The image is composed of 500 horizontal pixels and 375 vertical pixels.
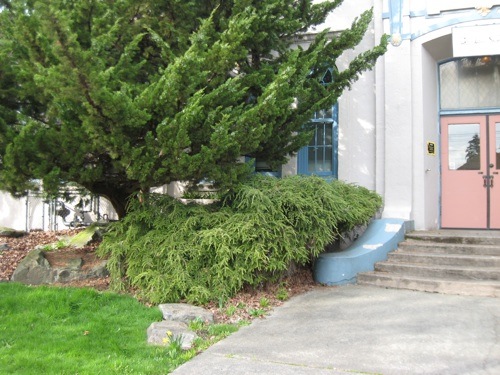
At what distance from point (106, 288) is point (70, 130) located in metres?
2.26

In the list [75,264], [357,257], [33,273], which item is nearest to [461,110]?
[357,257]

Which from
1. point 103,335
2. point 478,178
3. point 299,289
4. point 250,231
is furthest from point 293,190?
point 478,178

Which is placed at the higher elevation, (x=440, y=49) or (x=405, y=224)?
(x=440, y=49)

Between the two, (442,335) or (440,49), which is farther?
(440,49)

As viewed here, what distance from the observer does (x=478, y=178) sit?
365 inches

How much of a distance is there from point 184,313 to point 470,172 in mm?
6690

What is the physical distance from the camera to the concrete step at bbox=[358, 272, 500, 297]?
21.1ft

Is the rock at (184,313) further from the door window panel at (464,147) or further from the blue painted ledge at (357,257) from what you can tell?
the door window panel at (464,147)

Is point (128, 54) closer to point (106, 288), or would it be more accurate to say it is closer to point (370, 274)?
point (106, 288)

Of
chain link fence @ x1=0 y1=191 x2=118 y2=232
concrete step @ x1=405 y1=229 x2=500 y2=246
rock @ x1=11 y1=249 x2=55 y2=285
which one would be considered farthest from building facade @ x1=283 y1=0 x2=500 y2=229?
rock @ x1=11 y1=249 x2=55 y2=285

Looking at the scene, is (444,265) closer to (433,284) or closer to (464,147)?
(433,284)

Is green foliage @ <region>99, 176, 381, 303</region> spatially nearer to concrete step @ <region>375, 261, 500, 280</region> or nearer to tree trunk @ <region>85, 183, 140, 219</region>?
tree trunk @ <region>85, 183, 140, 219</region>

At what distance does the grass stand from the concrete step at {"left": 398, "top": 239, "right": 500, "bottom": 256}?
403 cm

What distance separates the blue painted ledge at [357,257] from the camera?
285 inches
